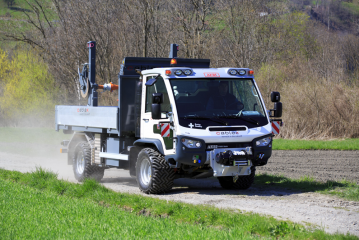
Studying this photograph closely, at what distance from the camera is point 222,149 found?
923 cm

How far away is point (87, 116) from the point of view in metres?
12.4

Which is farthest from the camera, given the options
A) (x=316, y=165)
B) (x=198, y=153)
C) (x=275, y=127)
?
(x=316, y=165)

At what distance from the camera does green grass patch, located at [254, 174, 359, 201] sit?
9.22 m

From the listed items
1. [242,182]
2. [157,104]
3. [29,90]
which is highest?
[29,90]

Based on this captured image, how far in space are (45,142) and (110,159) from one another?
47.6ft

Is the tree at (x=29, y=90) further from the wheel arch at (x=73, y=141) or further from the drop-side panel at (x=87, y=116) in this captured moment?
the wheel arch at (x=73, y=141)

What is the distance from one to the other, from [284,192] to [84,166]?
18.0 feet

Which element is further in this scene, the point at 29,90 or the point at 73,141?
the point at 29,90

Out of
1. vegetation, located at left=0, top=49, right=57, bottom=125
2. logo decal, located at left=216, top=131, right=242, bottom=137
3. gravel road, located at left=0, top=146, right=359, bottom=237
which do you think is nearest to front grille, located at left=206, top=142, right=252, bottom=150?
logo decal, located at left=216, top=131, right=242, bottom=137

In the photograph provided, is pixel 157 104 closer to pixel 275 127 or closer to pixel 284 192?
pixel 275 127

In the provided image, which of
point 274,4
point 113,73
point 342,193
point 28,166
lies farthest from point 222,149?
point 274,4

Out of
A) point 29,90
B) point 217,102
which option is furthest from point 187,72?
point 29,90

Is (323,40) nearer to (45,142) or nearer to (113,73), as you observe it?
(113,73)

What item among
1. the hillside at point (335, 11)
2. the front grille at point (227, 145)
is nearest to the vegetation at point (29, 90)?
the front grille at point (227, 145)
